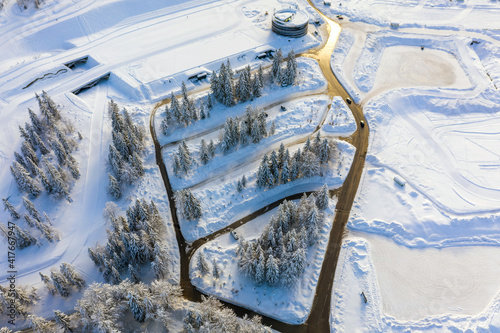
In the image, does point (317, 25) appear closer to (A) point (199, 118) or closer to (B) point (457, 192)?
(A) point (199, 118)

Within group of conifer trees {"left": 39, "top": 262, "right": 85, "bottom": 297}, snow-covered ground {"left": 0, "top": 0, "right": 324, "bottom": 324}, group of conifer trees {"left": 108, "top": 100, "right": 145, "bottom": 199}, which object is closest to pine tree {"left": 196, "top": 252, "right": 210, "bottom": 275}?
snow-covered ground {"left": 0, "top": 0, "right": 324, "bottom": 324}

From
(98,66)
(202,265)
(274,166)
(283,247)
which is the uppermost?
(98,66)

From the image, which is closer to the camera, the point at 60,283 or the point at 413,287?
the point at 60,283

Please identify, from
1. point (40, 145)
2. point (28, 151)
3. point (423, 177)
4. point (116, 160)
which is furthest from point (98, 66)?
point (423, 177)

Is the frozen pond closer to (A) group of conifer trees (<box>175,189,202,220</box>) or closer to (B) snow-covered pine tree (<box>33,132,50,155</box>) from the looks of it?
(A) group of conifer trees (<box>175,189,202,220</box>)

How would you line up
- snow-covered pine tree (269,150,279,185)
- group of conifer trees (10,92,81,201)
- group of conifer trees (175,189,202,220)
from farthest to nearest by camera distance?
snow-covered pine tree (269,150,279,185), group of conifer trees (10,92,81,201), group of conifer trees (175,189,202,220)

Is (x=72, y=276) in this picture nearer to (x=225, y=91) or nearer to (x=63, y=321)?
(x=63, y=321)

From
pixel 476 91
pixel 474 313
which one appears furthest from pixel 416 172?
pixel 476 91
